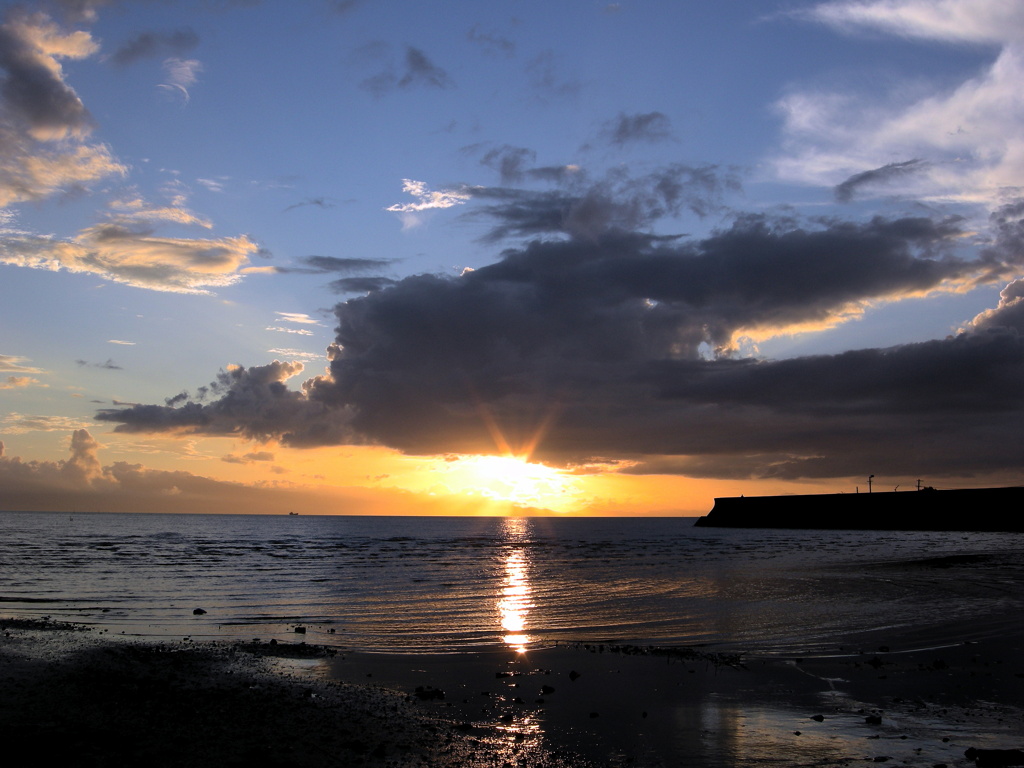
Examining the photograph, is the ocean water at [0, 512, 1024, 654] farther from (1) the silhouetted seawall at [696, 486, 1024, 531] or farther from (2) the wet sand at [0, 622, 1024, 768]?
(1) the silhouetted seawall at [696, 486, 1024, 531]

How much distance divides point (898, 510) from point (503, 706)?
162 meters

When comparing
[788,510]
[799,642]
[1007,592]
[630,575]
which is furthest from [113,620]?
[788,510]

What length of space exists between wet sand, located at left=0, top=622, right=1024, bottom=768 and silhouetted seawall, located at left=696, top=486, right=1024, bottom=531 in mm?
138502

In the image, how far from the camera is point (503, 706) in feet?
46.6

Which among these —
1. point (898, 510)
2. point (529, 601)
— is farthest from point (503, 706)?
point (898, 510)

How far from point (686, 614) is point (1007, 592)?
1854cm

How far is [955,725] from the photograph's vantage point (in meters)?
13.1

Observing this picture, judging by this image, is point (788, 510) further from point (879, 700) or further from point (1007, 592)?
point (879, 700)

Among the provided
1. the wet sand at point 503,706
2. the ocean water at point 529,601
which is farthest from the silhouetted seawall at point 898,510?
the wet sand at point 503,706

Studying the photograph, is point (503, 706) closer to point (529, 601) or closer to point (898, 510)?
point (529, 601)

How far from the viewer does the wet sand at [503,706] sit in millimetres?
11328

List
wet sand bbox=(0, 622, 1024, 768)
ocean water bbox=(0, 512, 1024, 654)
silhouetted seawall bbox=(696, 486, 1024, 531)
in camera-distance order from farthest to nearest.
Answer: silhouetted seawall bbox=(696, 486, 1024, 531) → ocean water bbox=(0, 512, 1024, 654) → wet sand bbox=(0, 622, 1024, 768)

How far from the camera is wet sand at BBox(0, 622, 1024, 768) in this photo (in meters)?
11.3

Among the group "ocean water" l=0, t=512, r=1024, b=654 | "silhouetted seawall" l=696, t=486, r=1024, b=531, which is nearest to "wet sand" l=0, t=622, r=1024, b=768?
"ocean water" l=0, t=512, r=1024, b=654
